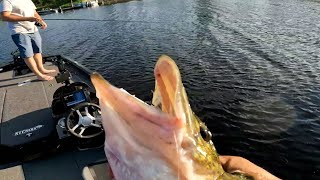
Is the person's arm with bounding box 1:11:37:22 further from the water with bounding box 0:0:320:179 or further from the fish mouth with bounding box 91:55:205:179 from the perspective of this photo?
the fish mouth with bounding box 91:55:205:179

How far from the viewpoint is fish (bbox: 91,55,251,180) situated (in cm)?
194

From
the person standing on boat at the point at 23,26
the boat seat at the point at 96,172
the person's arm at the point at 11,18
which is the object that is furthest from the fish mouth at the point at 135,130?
the person standing on boat at the point at 23,26

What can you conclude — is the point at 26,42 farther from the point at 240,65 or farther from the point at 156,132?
the point at 240,65

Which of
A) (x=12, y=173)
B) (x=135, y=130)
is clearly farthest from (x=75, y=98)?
(x=135, y=130)

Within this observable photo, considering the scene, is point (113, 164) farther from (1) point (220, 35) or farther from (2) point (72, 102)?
(1) point (220, 35)

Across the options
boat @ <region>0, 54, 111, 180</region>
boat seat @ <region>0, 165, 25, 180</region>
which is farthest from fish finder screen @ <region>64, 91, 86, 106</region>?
boat seat @ <region>0, 165, 25, 180</region>

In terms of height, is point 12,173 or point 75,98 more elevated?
point 75,98

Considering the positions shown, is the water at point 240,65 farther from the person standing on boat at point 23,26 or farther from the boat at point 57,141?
the person standing on boat at point 23,26

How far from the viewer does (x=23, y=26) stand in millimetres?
8336

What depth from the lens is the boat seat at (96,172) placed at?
190 inches

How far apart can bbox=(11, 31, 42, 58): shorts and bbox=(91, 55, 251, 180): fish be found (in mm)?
6880

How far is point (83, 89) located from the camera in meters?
6.54

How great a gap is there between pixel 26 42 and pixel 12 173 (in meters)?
3.99

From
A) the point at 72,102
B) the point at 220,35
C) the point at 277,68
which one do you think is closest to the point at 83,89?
the point at 72,102
